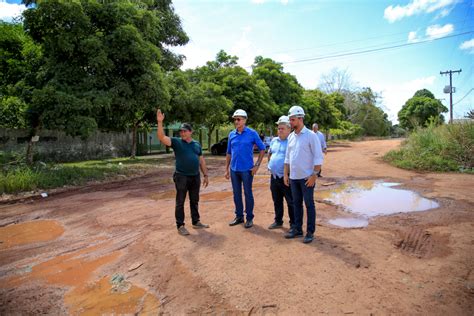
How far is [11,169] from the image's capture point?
1009 centimetres

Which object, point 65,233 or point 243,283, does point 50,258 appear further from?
point 243,283

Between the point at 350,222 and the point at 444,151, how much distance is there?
33.9 feet

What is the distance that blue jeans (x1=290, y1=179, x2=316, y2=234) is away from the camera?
4.68 meters

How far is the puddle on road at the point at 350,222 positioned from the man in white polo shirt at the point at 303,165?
1203 millimetres

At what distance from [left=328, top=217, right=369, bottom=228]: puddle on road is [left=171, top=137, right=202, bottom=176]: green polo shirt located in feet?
8.38

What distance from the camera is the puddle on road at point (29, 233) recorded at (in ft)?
17.9

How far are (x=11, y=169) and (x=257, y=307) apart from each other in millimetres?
9852

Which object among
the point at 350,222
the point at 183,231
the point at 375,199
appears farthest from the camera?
the point at 375,199

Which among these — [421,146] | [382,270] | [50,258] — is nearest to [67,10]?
[50,258]

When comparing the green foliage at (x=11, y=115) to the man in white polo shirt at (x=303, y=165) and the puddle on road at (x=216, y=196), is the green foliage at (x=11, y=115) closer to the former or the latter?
the puddle on road at (x=216, y=196)

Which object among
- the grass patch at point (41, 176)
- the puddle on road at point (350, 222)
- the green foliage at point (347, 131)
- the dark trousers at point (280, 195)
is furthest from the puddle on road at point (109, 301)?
the green foliage at point (347, 131)

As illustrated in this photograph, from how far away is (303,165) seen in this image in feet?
15.5

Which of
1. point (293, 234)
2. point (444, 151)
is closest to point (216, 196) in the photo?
point (293, 234)

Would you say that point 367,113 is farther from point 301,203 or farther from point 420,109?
point 301,203
